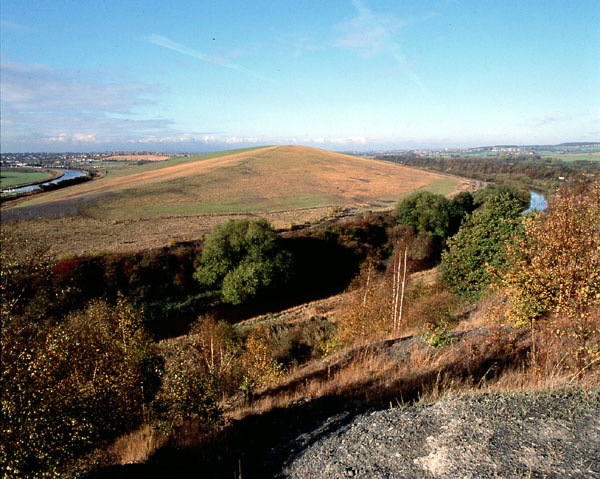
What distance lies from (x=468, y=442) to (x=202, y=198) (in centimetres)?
7074

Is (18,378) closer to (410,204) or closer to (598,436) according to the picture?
(598,436)

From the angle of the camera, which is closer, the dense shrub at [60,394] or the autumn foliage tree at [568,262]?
the autumn foliage tree at [568,262]

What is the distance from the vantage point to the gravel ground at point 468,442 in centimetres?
459

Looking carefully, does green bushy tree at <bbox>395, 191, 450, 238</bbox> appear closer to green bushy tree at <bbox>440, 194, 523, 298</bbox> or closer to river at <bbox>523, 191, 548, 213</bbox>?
river at <bbox>523, 191, 548, 213</bbox>

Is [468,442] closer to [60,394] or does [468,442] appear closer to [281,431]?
[281,431]

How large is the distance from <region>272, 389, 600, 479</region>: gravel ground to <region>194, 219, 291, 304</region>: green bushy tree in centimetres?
2940

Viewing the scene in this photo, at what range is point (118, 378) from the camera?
10.2 meters

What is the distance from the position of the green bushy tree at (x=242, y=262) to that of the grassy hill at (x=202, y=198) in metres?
9.69

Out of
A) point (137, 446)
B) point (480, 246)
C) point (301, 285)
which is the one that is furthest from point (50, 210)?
point (480, 246)

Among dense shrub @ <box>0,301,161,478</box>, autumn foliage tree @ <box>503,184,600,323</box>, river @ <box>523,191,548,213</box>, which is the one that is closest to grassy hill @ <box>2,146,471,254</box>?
river @ <box>523,191,548,213</box>

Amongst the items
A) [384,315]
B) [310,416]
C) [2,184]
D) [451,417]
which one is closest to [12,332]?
[310,416]

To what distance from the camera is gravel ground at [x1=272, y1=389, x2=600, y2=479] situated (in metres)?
4.59

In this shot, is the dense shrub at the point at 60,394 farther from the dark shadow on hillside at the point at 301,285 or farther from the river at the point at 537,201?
the river at the point at 537,201

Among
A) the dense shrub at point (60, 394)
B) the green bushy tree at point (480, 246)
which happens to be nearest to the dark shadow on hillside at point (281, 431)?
the dense shrub at point (60, 394)
